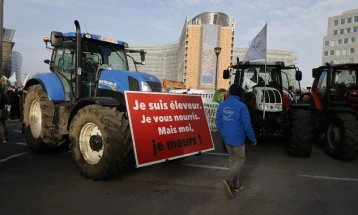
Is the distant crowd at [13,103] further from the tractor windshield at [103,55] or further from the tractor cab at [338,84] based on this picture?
the tractor cab at [338,84]

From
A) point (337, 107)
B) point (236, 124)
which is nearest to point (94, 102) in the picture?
point (236, 124)

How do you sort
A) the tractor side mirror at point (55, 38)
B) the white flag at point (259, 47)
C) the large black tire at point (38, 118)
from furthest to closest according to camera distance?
the white flag at point (259, 47) < the large black tire at point (38, 118) < the tractor side mirror at point (55, 38)

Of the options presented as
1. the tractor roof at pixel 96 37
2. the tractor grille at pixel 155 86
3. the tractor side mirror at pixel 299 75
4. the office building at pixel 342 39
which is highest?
the office building at pixel 342 39

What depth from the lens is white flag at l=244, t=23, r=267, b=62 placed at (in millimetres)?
7621

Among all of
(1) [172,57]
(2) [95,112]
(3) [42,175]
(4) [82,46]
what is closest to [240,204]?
(2) [95,112]

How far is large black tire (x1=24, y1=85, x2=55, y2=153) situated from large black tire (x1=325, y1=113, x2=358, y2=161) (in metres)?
6.62

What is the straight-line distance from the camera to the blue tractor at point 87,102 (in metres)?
4.64

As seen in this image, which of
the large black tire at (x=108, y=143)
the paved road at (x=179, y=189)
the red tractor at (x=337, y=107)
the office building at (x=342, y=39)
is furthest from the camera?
the office building at (x=342, y=39)

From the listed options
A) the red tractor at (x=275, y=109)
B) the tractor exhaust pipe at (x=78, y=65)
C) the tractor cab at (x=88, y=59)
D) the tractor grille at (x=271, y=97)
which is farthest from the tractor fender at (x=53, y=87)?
the tractor grille at (x=271, y=97)

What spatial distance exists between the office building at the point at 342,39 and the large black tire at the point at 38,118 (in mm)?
89291

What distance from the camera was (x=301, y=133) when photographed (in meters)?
6.75

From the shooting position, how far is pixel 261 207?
3.97 meters

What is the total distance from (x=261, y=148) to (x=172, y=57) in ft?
133

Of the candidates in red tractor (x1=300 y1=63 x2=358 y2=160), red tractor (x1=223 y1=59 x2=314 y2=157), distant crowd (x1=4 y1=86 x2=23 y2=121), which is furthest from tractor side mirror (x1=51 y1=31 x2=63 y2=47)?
distant crowd (x1=4 y1=86 x2=23 y2=121)
